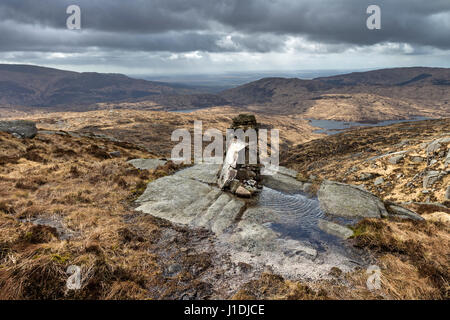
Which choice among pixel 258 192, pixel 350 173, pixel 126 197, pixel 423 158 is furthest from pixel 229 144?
pixel 423 158

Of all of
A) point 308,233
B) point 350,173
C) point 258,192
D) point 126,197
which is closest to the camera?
point 308,233

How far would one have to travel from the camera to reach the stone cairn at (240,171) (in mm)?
17109

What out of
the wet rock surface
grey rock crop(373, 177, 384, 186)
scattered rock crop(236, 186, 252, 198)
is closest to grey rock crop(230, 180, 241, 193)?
scattered rock crop(236, 186, 252, 198)

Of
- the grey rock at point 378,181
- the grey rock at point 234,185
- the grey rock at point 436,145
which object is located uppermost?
the grey rock at point 436,145

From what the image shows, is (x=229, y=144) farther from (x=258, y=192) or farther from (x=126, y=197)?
(x=126, y=197)

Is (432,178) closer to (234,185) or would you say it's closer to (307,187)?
(307,187)

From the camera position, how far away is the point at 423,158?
29.2m

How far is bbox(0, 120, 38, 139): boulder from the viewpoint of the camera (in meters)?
31.5

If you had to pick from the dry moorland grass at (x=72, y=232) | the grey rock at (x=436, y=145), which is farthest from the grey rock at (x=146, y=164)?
the grey rock at (x=436, y=145)

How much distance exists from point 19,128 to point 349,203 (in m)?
43.2

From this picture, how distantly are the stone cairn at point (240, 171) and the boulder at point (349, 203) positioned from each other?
5248 mm

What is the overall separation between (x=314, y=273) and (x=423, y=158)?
31.0 metres

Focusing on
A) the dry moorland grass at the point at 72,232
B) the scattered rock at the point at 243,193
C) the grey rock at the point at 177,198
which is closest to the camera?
the dry moorland grass at the point at 72,232

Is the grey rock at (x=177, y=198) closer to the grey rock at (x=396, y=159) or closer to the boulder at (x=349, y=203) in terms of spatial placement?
the boulder at (x=349, y=203)
